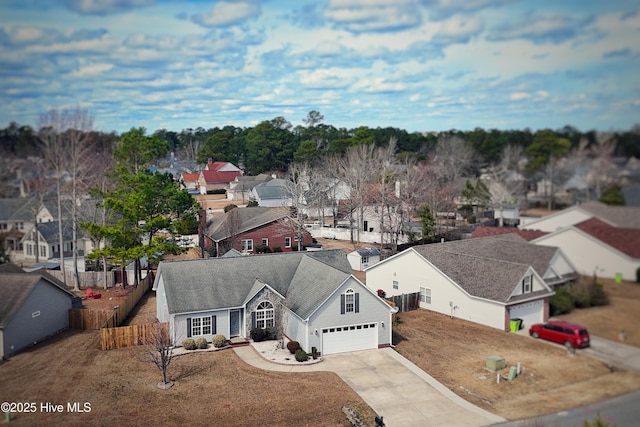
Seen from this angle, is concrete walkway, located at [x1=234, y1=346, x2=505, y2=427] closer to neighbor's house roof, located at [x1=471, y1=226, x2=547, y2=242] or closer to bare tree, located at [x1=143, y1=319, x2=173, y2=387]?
bare tree, located at [x1=143, y1=319, x2=173, y2=387]

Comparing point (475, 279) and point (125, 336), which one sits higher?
point (475, 279)

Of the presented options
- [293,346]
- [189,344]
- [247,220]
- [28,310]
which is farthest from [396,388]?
[247,220]

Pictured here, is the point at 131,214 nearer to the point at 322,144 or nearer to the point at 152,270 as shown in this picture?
the point at 152,270

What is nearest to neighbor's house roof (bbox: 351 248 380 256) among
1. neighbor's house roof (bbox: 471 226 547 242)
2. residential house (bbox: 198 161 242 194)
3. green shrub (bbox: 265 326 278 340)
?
neighbor's house roof (bbox: 471 226 547 242)

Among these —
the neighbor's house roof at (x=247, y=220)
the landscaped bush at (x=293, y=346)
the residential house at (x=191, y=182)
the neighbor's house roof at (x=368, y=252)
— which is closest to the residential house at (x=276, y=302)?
the landscaped bush at (x=293, y=346)

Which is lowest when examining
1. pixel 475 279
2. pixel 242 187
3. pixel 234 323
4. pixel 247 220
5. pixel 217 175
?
pixel 234 323

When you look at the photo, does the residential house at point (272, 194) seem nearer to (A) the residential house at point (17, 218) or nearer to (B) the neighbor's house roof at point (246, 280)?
(B) the neighbor's house roof at point (246, 280)

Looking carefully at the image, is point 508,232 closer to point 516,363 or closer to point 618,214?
point 516,363

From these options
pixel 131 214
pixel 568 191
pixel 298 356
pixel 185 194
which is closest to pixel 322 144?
pixel 185 194
